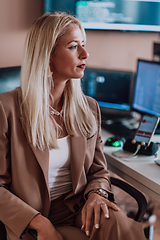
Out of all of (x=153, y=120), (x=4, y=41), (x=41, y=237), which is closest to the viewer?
(x=41, y=237)

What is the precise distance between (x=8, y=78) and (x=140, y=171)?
2.81 ft

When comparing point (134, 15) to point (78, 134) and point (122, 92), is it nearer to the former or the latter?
point (122, 92)

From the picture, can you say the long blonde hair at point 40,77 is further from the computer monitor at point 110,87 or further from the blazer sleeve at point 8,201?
the computer monitor at point 110,87

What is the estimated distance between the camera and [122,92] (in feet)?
6.69

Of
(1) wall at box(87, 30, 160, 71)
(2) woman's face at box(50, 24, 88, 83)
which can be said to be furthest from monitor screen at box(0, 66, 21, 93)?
(1) wall at box(87, 30, 160, 71)

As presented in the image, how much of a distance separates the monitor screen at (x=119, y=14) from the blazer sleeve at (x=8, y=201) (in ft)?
4.56

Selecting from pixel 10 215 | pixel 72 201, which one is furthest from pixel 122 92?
pixel 10 215

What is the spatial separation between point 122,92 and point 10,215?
1.31m

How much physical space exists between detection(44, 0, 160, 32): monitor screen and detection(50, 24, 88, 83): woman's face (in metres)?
1.00

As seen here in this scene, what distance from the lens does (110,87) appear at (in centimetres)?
206

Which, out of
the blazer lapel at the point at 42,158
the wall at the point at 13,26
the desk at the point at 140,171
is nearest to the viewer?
the blazer lapel at the point at 42,158

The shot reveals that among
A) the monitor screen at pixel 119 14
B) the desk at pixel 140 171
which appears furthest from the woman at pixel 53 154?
the monitor screen at pixel 119 14

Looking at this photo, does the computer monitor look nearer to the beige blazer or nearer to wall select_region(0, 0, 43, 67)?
wall select_region(0, 0, 43, 67)

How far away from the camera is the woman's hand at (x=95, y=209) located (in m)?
1.03
